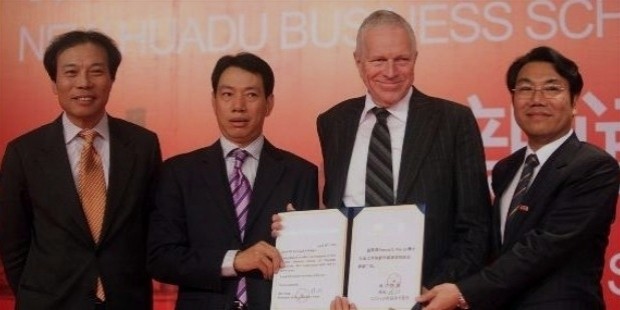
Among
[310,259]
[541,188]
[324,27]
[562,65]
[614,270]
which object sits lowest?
[614,270]

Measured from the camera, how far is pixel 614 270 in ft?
12.1

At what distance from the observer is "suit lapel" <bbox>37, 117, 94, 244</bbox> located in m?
3.11

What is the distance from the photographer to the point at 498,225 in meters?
2.99

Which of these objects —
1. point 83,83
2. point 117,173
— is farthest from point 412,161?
point 83,83

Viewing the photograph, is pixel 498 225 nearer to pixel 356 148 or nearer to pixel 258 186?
pixel 356 148

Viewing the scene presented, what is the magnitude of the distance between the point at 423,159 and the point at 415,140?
0.22 ft

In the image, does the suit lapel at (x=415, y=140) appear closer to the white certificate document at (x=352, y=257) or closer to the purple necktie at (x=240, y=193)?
the white certificate document at (x=352, y=257)

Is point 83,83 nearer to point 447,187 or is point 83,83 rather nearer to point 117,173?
point 117,173

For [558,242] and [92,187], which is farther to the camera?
[92,187]

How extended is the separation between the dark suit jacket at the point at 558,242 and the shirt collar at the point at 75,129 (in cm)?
134

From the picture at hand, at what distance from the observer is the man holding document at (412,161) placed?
2.85 m

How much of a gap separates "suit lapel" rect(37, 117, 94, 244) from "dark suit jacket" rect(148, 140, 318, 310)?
0.25 metres

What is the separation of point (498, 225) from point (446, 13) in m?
1.17

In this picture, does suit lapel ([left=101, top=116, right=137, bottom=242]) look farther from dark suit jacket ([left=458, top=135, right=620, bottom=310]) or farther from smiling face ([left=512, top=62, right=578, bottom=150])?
smiling face ([left=512, top=62, right=578, bottom=150])
